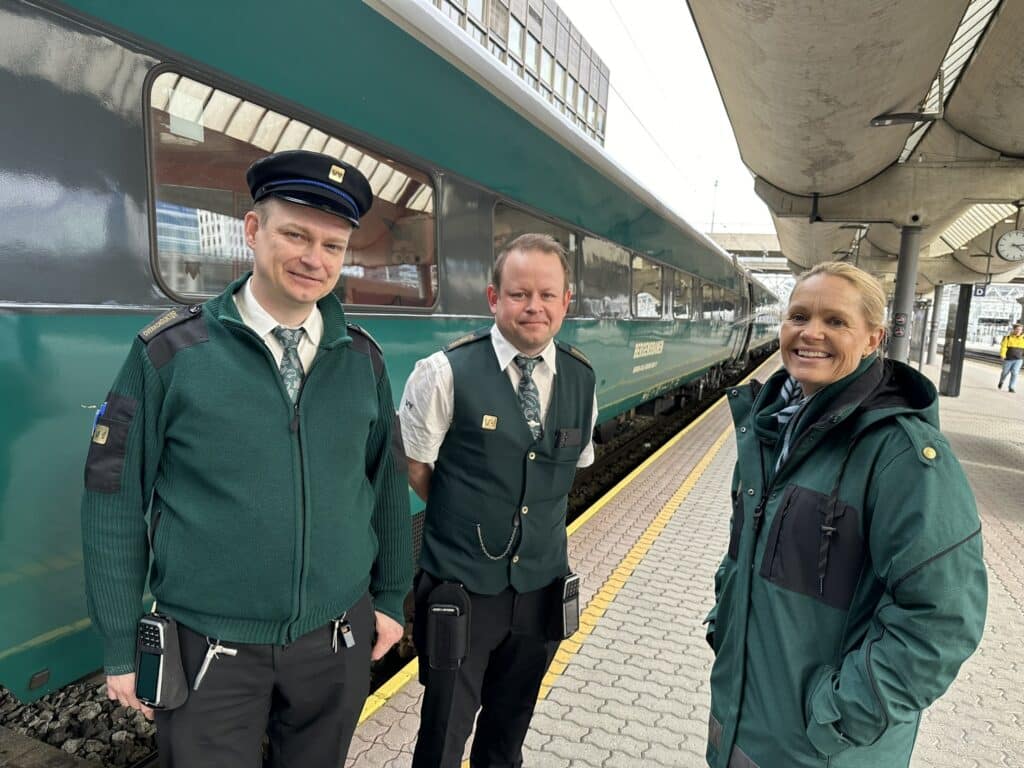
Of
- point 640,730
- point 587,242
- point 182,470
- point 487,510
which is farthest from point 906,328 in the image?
point 182,470

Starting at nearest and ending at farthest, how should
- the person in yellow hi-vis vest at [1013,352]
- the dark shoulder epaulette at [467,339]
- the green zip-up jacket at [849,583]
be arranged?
the green zip-up jacket at [849,583], the dark shoulder epaulette at [467,339], the person in yellow hi-vis vest at [1013,352]

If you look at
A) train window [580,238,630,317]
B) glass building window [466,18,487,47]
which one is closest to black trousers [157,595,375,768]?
train window [580,238,630,317]

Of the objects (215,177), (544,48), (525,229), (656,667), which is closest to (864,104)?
(525,229)

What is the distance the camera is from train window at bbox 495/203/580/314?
13.3 feet

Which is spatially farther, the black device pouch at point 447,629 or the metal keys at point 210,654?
the black device pouch at point 447,629

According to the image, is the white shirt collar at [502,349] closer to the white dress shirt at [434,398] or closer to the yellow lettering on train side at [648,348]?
the white dress shirt at [434,398]

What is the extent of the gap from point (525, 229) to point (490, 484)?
282 cm

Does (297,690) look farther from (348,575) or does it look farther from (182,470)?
(182,470)

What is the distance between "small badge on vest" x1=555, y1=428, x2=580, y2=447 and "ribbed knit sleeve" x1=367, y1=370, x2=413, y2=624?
46cm

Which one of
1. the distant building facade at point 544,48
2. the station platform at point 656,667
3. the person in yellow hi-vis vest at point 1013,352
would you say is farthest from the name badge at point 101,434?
the distant building facade at point 544,48

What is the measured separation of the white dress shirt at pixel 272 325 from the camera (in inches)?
59.1

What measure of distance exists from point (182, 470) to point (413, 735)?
1750 millimetres

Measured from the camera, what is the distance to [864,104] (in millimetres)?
7914

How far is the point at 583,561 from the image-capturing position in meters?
4.51
